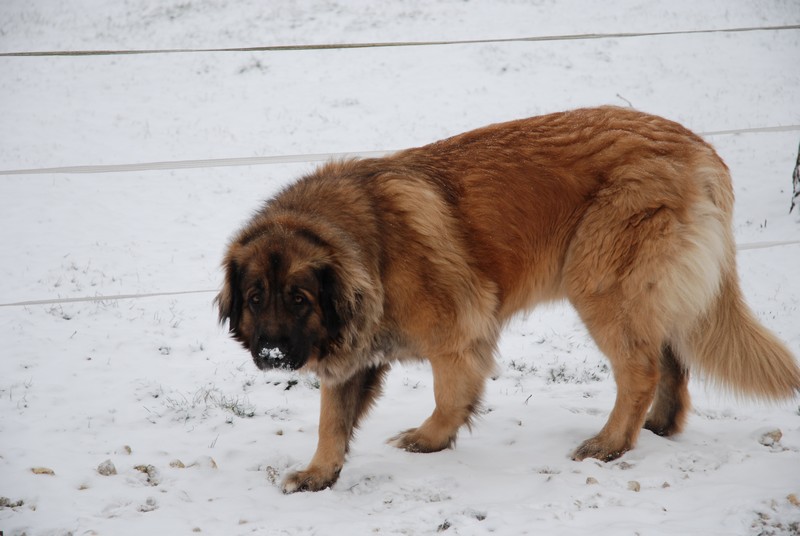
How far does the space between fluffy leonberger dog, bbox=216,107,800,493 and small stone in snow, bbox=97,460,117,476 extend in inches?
36.4

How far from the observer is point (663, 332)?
3.71 meters

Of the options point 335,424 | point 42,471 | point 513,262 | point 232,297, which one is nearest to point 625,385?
point 513,262

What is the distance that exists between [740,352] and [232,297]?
8.74 feet

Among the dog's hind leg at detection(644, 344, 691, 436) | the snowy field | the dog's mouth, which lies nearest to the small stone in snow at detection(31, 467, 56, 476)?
the snowy field

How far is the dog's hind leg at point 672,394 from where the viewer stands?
13.3ft

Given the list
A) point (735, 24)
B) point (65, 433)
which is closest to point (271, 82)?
point (735, 24)

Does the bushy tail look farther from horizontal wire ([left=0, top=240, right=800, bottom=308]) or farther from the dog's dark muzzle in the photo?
horizontal wire ([left=0, top=240, right=800, bottom=308])

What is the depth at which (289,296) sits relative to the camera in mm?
3281

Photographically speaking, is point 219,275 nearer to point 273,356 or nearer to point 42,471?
point 42,471

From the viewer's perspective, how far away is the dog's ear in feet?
11.3

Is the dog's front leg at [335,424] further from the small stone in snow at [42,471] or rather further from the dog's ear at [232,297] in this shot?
the small stone in snow at [42,471]

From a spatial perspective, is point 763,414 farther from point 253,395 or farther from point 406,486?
point 253,395

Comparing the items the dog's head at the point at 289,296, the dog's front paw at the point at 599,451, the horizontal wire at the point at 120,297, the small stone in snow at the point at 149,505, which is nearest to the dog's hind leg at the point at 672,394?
the dog's front paw at the point at 599,451

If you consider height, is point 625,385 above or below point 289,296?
below
